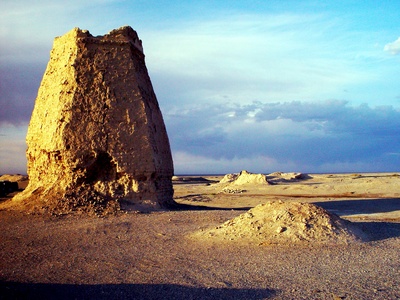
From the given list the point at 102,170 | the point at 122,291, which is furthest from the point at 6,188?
the point at 122,291

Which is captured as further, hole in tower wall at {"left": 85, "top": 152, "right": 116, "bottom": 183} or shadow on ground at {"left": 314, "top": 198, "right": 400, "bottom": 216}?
shadow on ground at {"left": 314, "top": 198, "right": 400, "bottom": 216}

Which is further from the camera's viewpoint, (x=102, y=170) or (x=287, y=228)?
(x=102, y=170)

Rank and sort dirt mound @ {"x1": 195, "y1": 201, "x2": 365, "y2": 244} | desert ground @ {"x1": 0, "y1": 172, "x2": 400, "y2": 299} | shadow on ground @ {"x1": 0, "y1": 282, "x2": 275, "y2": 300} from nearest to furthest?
shadow on ground @ {"x1": 0, "y1": 282, "x2": 275, "y2": 300}, desert ground @ {"x1": 0, "y1": 172, "x2": 400, "y2": 299}, dirt mound @ {"x1": 195, "y1": 201, "x2": 365, "y2": 244}

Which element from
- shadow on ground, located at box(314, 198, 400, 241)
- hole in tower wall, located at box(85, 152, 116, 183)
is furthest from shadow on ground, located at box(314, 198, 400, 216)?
hole in tower wall, located at box(85, 152, 116, 183)

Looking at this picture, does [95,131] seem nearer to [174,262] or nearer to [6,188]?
[174,262]

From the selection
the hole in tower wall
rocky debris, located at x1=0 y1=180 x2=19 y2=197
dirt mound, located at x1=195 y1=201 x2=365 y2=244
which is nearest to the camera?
dirt mound, located at x1=195 y1=201 x2=365 y2=244

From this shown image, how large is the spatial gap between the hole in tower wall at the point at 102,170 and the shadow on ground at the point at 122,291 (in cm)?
880

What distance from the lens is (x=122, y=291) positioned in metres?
6.53

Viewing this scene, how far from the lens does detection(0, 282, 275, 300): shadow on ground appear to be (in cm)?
626

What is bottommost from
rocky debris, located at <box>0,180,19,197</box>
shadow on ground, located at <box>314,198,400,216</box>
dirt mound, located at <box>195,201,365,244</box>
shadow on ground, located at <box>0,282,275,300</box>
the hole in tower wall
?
shadow on ground, located at <box>314,198,400,216</box>

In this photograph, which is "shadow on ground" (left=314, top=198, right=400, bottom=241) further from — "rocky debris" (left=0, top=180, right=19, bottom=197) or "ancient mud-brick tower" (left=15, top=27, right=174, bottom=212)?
"rocky debris" (left=0, top=180, right=19, bottom=197)

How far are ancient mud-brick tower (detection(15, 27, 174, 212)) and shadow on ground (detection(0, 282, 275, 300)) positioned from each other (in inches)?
319

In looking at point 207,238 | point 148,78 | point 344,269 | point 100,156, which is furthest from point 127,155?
point 344,269

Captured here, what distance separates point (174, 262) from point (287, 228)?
11.2ft
